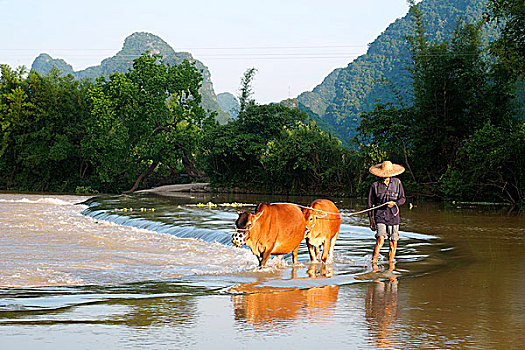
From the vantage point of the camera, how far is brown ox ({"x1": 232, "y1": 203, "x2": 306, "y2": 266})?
8.11 meters

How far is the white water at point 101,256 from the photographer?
841cm

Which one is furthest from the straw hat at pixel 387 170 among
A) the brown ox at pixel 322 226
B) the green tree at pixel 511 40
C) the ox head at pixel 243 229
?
the green tree at pixel 511 40

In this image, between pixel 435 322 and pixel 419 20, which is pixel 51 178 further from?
pixel 435 322

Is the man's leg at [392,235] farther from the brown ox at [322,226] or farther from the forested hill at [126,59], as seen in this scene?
the forested hill at [126,59]

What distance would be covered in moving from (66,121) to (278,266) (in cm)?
3483

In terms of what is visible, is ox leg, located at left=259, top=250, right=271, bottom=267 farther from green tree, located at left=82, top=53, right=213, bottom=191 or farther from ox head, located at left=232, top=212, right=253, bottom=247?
green tree, located at left=82, top=53, right=213, bottom=191

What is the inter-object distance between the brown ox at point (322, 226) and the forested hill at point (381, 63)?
53406 millimetres

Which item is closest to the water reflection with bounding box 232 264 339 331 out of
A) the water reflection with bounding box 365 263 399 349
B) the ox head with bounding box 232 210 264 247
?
the water reflection with bounding box 365 263 399 349

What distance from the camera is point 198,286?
24.3ft

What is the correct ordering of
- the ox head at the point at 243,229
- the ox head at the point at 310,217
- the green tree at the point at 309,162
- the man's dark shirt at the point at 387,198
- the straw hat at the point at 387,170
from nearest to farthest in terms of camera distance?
the ox head at the point at 243,229
the ox head at the point at 310,217
the straw hat at the point at 387,170
the man's dark shirt at the point at 387,198
the green tree at the point at 309,162

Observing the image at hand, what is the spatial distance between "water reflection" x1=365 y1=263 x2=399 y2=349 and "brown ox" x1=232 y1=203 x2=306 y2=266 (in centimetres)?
→ 138

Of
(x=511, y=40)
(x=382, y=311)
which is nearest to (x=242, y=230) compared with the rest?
(x=382, y=311)

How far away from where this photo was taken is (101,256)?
34.9 feet

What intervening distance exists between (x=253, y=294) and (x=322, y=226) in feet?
8.01
